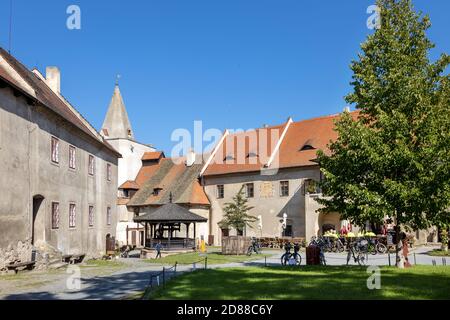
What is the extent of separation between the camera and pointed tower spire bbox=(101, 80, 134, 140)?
58750mm

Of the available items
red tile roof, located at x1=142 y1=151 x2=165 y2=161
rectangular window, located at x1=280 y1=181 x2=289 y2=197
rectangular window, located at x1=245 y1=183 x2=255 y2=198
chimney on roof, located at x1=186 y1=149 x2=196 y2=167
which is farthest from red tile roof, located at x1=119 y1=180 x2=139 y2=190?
rectangular window, located at x1=280 y1=181 x2=289 y2=197

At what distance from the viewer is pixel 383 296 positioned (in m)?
11.6

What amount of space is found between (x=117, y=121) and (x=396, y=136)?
46.6m

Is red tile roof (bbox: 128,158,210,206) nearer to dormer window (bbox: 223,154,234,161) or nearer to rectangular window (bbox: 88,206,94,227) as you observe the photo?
dormer window (bbox: 223,154,234,161)

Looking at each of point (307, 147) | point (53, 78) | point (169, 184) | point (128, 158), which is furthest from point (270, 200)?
point (53, 78)

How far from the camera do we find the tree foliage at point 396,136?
16.7 metres

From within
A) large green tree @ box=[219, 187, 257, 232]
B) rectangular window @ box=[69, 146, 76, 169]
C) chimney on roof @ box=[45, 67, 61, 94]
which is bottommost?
large green tree @ box=[219, 187, 257, 232]

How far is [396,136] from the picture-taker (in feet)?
55.9

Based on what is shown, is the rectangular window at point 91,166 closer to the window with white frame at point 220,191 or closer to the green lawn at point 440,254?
the window with white frame at point 220,191

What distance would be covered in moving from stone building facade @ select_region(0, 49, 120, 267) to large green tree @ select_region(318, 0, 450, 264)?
13224mm

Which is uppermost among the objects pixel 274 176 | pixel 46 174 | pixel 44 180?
pixel 274 176

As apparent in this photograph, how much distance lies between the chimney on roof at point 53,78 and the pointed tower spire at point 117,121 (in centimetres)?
2508

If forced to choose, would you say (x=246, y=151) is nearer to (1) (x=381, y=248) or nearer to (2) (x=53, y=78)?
(1) (x=381, y=248)

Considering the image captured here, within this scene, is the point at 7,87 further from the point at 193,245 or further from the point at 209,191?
the point at 209,191
